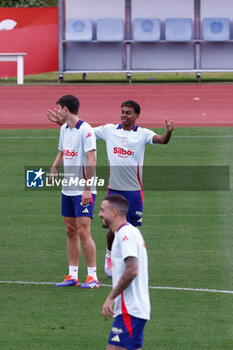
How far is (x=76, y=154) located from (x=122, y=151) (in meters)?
0.78

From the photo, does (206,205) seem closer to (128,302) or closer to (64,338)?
(64,338)

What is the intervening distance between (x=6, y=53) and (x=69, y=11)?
3.40m

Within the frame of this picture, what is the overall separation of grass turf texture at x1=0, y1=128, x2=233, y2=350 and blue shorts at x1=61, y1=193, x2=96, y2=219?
98 cm

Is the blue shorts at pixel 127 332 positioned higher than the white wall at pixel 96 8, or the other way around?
the white wall at pixel 96 8

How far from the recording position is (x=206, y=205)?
1672 cm

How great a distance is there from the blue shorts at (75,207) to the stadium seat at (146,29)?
27.2m

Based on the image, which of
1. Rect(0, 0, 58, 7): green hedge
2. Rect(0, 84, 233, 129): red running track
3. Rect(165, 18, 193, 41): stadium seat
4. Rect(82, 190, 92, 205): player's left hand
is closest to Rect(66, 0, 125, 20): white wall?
Rect(165, 18, 193, 41): stadium seat

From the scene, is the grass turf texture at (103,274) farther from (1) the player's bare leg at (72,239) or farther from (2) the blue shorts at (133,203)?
(2) the blue shorts at (133,203)

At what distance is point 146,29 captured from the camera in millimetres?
37844

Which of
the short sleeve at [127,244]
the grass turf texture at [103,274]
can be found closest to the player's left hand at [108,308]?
the short sleeve at [127,244]

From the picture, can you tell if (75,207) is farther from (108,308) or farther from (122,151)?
(108,308)

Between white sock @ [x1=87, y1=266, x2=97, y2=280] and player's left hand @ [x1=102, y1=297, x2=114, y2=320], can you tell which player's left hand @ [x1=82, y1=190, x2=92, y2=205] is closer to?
white sock @ [x1=87, y1=266, x2=97, y2=280]

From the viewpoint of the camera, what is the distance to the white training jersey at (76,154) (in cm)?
1094

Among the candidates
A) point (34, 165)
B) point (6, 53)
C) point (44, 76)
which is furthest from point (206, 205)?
point (44, 76)
